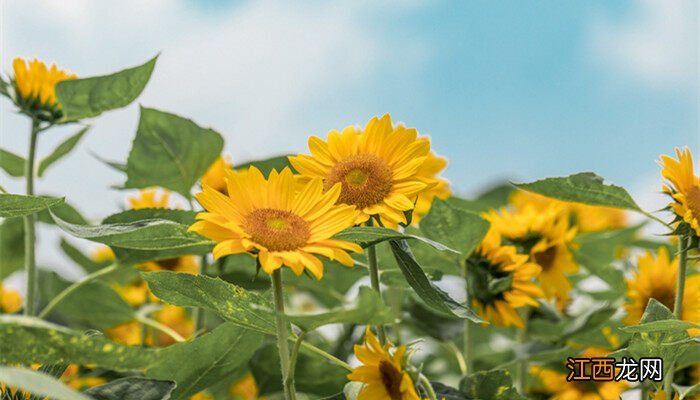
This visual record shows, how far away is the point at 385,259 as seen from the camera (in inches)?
29.8

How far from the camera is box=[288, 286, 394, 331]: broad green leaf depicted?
17.5 inches

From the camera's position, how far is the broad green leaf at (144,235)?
1.76 feet

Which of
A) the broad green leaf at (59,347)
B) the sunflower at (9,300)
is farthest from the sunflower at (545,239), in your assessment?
the sunflower at (9,300)

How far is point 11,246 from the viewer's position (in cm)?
118

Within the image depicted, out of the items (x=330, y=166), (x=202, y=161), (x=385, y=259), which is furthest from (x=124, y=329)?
(x=330, y=166)

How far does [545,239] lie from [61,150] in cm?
54

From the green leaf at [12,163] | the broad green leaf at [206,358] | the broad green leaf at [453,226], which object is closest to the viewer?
the broad green leaf at [206,358]

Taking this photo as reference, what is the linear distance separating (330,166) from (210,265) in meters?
0.42

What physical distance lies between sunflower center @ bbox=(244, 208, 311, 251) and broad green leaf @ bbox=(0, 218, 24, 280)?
0.67 m

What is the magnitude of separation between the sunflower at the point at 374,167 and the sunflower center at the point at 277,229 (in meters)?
0.05

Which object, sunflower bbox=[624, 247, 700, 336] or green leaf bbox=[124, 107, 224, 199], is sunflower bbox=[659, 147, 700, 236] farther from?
green leaf bbox=[124, 107, 224, 199]

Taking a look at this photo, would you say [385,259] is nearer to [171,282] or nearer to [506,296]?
[506,296]

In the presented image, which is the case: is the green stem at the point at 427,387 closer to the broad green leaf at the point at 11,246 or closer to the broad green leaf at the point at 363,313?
the broad green leaf at the point at 363,313

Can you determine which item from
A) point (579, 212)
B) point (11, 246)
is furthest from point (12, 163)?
point (579, 212)
